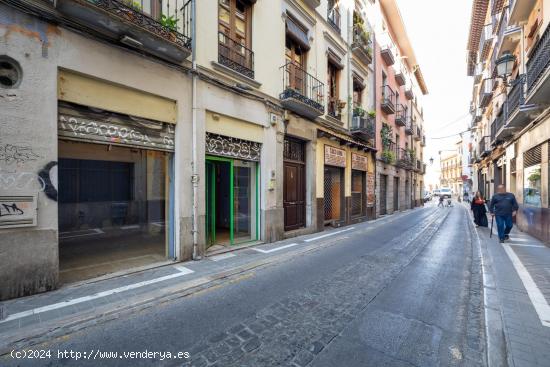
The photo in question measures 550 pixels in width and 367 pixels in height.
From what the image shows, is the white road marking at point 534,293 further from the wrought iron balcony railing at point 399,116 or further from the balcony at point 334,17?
the wrought iron balcony railing at point 399,116

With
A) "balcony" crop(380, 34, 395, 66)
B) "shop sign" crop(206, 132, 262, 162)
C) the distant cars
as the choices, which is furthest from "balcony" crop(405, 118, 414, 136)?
"shop sign" crop(206, 132, 262, 162)

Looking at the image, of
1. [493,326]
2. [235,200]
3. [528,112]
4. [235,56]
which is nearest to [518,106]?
[528,112]

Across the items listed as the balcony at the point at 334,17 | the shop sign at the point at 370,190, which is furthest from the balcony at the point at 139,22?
the shop sign at the point at 370,190

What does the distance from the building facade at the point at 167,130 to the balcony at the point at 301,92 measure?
65mm

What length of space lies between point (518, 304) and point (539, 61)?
796 centimetres

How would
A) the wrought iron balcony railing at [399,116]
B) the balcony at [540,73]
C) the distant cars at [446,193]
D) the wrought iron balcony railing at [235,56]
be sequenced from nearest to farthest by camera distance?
the wrought iron balcony railing at [235,56] → the balcony at [540,73] → the wrought iron balcony railing at [399,116] → the distant cars at [446,193]

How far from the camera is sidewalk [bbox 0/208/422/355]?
112 inches

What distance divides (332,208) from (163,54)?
29.3 feet

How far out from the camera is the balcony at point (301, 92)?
26.8 ft

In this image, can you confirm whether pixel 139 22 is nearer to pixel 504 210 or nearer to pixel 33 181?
pixel 33 181

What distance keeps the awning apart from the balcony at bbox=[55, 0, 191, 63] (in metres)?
4.06

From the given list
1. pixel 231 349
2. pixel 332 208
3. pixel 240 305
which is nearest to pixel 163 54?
pixel 240 305

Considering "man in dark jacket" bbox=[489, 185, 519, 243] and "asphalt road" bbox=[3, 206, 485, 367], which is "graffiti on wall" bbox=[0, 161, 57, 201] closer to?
"asphalt road" bbox=[3, 206, 485, 367]

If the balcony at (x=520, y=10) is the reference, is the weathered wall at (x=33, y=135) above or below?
below
